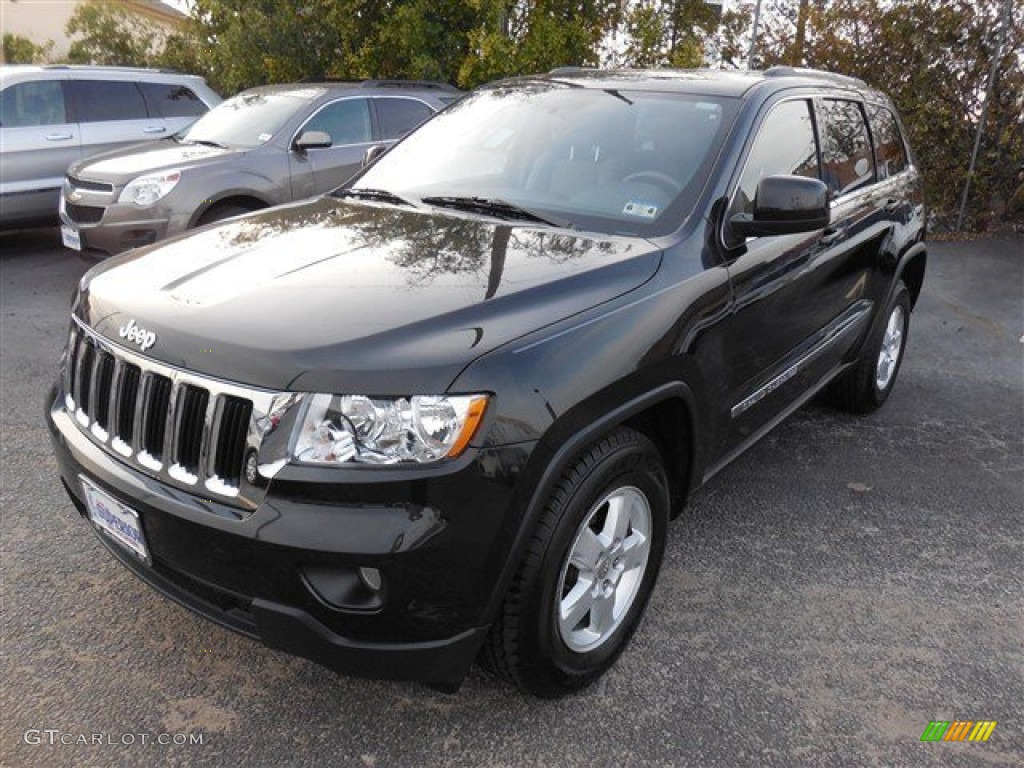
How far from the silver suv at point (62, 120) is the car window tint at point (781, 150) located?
23.7 feet

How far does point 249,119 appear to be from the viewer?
24.0 feet

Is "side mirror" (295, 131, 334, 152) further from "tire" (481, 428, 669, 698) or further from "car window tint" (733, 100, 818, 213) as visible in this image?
"tire" (481, 428, 669, 698)

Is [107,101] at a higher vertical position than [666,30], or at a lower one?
lower

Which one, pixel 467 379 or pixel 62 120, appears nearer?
pixel 467 379

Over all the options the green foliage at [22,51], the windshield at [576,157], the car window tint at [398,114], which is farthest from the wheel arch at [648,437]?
the green foliage at [22,51]

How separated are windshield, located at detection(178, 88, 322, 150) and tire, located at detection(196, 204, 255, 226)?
52 centimetres

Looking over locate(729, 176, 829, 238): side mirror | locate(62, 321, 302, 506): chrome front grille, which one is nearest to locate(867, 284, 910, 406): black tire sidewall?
locate(729, 176, 829, 238): side mirror

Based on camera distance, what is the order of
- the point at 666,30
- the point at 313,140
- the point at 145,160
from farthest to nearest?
the point at 666,30
the point at 145,160
the point at 313,140

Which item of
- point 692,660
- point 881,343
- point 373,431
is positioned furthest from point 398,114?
point 373,431

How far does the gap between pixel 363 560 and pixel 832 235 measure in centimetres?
262

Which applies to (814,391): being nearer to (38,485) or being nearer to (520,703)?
(520,703)

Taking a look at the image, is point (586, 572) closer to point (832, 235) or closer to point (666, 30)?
point (832, 235)

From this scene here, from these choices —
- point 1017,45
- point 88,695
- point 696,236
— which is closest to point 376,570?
point 88,695

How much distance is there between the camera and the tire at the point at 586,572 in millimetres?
2164
